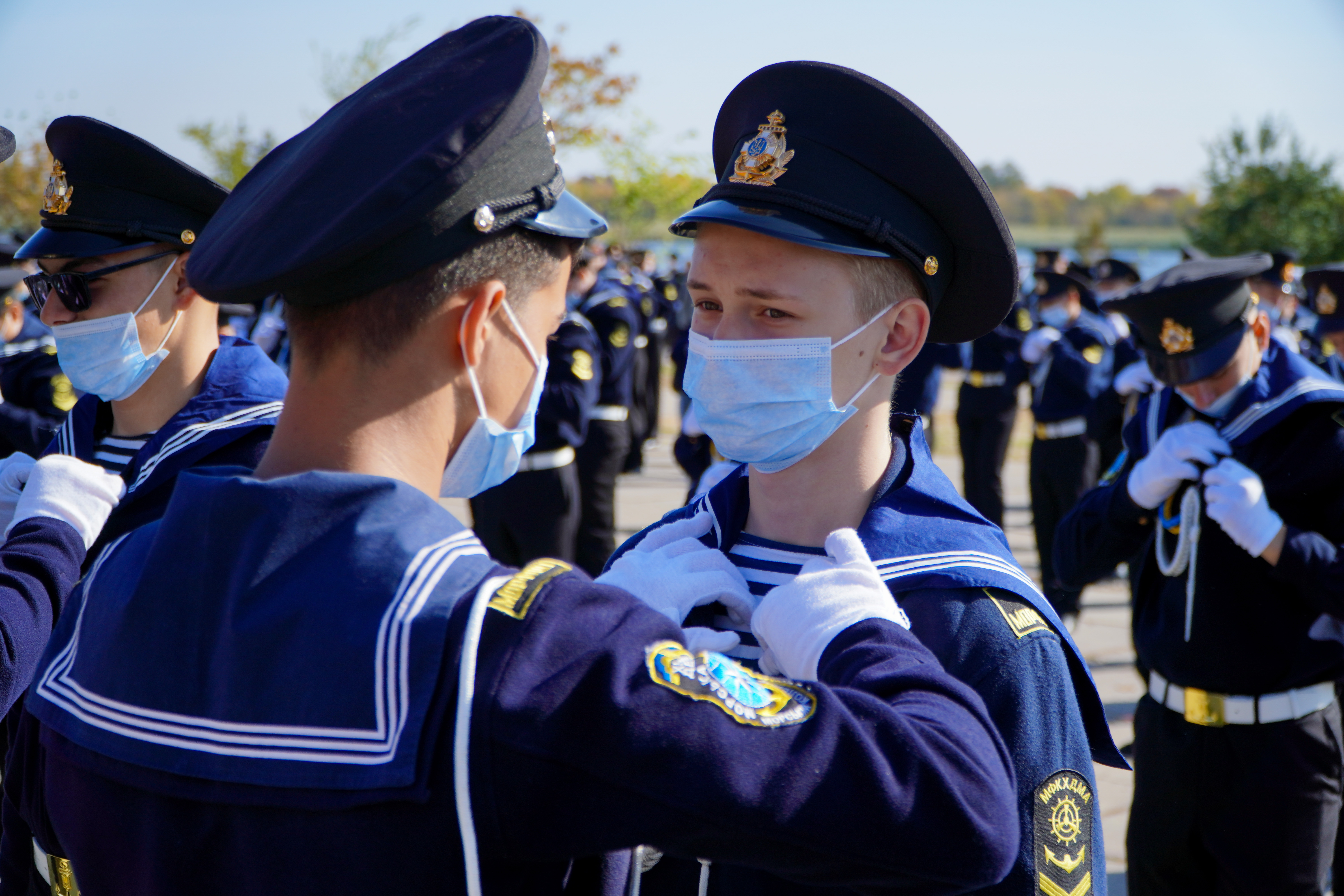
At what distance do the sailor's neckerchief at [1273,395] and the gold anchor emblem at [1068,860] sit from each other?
2048 millimetres

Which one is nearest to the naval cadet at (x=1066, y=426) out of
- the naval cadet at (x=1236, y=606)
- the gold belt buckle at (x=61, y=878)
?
the naval cadet at (x=1236, y=606)

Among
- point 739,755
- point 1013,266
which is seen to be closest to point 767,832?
point 739,755

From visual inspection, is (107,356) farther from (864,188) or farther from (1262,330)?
(1262,330)

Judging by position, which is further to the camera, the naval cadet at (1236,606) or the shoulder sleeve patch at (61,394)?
the shoulder sleeve patch at (61,394)

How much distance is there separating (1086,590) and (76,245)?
707cm

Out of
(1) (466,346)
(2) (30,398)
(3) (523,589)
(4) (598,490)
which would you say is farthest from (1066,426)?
(3) (523,589)

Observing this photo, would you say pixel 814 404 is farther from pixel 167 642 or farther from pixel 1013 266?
pixel 167 642

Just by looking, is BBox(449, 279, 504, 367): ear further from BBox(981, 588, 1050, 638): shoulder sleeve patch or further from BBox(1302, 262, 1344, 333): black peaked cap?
BBox(1302, 262, 1344, 333): black peaked cap

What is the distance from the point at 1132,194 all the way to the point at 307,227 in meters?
72.8

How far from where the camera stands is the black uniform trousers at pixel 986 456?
947 centimetres

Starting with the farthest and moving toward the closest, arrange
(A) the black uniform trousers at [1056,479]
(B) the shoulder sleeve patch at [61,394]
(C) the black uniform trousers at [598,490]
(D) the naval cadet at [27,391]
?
(A) the black uniform trousers at [1056,479] → (C) the black uniform trousers at [598,490] → (B) the shoulder sleeve patch at [61,394] → (D) the naval cadet at [27,391]

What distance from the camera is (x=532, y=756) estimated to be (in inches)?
41.3

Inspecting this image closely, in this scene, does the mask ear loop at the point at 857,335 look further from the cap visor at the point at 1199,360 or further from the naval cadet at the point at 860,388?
the cap visor at the point at 1199,360

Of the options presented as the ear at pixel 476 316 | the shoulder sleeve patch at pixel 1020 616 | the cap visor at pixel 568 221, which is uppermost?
the cap visor at pixel 568 221
